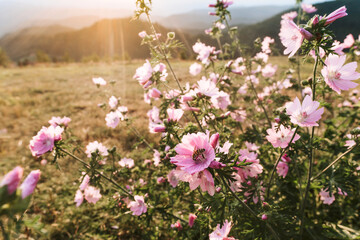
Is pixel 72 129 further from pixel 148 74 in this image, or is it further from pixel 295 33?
pixel 295 33

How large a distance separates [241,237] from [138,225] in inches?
58.5

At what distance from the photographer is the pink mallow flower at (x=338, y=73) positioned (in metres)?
1.20

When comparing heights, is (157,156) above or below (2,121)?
above

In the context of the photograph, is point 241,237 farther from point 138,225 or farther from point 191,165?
point 138,225

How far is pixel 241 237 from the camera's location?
56.8 inches

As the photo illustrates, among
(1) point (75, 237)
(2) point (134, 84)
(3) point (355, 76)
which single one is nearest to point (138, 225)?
(1) point (75, 237)

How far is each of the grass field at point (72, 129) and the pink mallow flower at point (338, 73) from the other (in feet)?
4.67

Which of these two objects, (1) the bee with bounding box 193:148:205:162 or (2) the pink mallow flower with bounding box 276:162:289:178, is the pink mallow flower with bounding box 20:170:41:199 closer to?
(1) the bee with bounding box 193:148:205:162

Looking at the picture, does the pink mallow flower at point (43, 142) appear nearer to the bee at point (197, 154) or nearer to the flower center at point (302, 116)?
the bee at point (197, 154)

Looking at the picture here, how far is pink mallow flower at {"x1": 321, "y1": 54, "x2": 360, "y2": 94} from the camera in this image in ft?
3.92

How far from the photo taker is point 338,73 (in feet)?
4.02

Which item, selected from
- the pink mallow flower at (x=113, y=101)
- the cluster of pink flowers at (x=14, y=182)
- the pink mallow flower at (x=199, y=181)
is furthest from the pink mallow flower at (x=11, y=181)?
the pink mallow flower at (x=113, y=101)

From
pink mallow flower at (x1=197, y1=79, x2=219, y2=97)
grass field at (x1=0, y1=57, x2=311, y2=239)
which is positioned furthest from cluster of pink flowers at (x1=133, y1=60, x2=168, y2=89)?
grass field at (x1=0, y1=57, x2=311, y2=239)

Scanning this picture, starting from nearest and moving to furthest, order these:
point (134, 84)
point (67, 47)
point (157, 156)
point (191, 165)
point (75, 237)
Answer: point (191, 165)
point (157, 156)
point (75, 237)
point (134, 84)
point (67, 47)
